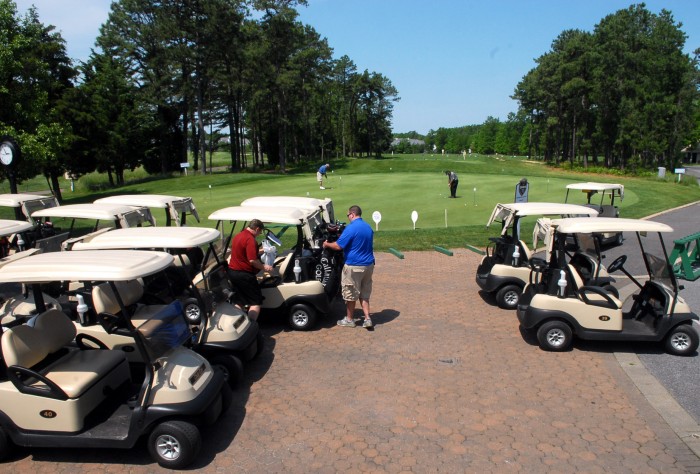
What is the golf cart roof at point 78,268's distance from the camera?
4391 millimetres

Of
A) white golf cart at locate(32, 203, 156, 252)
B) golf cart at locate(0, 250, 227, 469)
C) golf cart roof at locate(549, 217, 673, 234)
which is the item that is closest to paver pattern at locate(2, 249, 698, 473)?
golf cart at locate(0, 250, 227, 469)

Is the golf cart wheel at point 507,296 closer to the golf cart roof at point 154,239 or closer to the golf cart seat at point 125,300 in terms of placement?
the golf cart roof at point 154,239

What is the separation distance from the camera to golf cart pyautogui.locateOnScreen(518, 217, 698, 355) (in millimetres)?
6934

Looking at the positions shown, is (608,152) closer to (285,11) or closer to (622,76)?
(622,76)

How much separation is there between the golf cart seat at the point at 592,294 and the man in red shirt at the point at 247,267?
14.8 feet

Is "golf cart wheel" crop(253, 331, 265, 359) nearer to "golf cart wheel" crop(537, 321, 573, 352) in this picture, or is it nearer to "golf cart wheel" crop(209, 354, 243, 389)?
"golf cart wheel" crop(209, 354, 243, 389)

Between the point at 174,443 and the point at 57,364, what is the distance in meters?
1.46

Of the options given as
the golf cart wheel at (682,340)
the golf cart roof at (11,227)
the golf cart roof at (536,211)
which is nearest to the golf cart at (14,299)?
the golf cart roof at (11,227)

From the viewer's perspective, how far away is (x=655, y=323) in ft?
23.2

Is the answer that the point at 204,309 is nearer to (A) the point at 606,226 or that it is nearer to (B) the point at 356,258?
(B) the point at 356,258

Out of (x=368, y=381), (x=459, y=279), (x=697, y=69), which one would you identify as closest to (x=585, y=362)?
(x=368, y=381)

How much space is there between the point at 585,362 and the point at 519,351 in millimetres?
862

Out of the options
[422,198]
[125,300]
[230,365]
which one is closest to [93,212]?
[125,300]

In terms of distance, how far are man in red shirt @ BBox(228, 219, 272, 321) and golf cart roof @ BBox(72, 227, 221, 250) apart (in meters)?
0.88
